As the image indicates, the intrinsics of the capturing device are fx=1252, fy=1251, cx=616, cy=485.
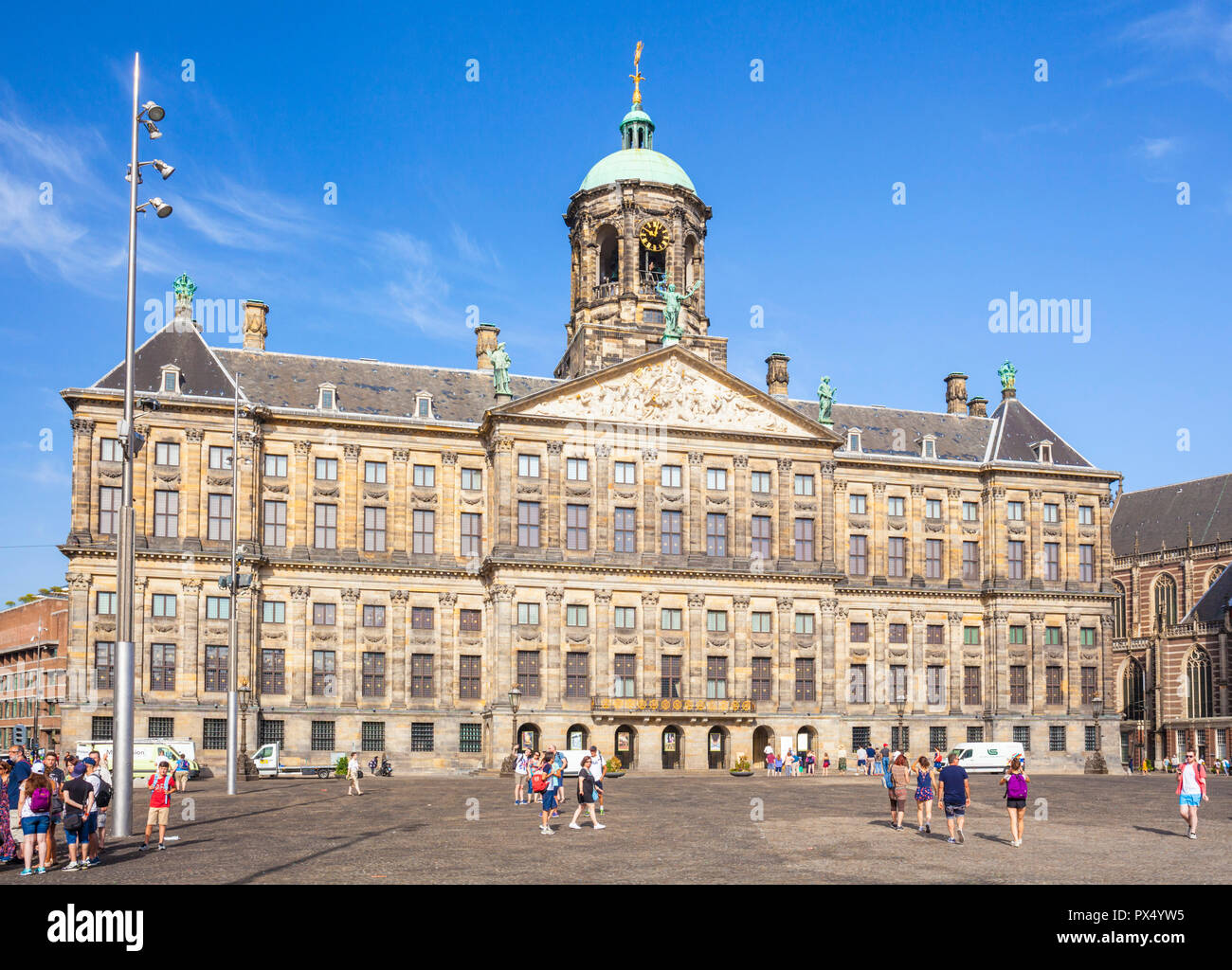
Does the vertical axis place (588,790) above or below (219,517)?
below

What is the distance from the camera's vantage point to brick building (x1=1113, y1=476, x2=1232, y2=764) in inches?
3408

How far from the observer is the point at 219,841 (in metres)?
26.8

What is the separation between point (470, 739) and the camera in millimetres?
66875

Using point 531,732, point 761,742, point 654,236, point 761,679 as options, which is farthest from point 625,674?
point 654,236

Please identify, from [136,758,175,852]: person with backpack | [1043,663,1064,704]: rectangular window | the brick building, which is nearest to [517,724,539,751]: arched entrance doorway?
[1043,663,1064,704]: rectangular window

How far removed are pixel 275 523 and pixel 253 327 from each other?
1220 centimetres

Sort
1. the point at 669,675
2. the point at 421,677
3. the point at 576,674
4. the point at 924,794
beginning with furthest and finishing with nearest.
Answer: the point at 669,675, the point at 421,677, the point at 576,674, the point at 924,794

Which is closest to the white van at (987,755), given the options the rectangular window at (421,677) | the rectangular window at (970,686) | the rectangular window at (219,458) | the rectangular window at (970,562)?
the rectangular window at (970,686)

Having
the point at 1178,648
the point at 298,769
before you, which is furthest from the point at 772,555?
the point at 1178,648

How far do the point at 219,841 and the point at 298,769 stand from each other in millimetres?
37586

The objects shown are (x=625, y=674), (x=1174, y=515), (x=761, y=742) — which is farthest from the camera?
(x=1174, y=515)

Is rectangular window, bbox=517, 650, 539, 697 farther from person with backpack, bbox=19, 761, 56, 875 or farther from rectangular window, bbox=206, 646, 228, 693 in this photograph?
person with backpack, bbox=19, 761, 56, 875

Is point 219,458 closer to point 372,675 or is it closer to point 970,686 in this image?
point 372,675
